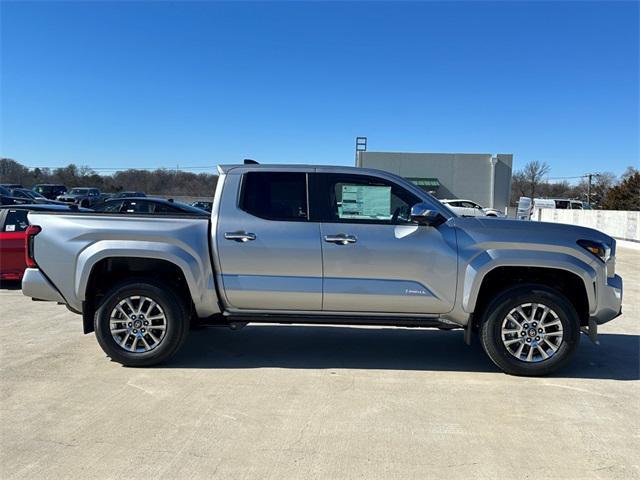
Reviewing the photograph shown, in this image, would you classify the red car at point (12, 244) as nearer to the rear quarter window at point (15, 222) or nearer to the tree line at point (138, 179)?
the rear quarter window at point (15, 222)

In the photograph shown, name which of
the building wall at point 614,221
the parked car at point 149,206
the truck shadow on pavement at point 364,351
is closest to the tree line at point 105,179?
the building wall at point 614,221

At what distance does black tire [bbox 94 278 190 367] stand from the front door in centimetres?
149

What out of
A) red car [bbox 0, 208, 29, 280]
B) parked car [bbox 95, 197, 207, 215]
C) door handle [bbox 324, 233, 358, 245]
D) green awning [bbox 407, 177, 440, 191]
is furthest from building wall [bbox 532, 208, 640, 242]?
red car [bbox 0, 208, 29, 280]

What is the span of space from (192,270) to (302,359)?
154 centimetres

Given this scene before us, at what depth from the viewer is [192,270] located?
192 inches

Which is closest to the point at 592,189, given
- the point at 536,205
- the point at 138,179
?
the point at 536,205

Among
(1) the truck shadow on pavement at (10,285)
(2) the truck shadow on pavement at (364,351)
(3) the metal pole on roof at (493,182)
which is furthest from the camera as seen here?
(3) the metal pole on roof at (493,182)

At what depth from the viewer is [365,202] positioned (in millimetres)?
5062

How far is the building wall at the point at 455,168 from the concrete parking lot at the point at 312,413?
131ft

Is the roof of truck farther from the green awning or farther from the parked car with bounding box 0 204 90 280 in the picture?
the green awning

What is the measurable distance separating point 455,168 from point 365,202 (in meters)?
42.2

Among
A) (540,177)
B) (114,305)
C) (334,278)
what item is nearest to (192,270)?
(114,305)

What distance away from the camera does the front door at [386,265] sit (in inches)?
190

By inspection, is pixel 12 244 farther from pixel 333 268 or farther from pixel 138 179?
pixel 138 179
